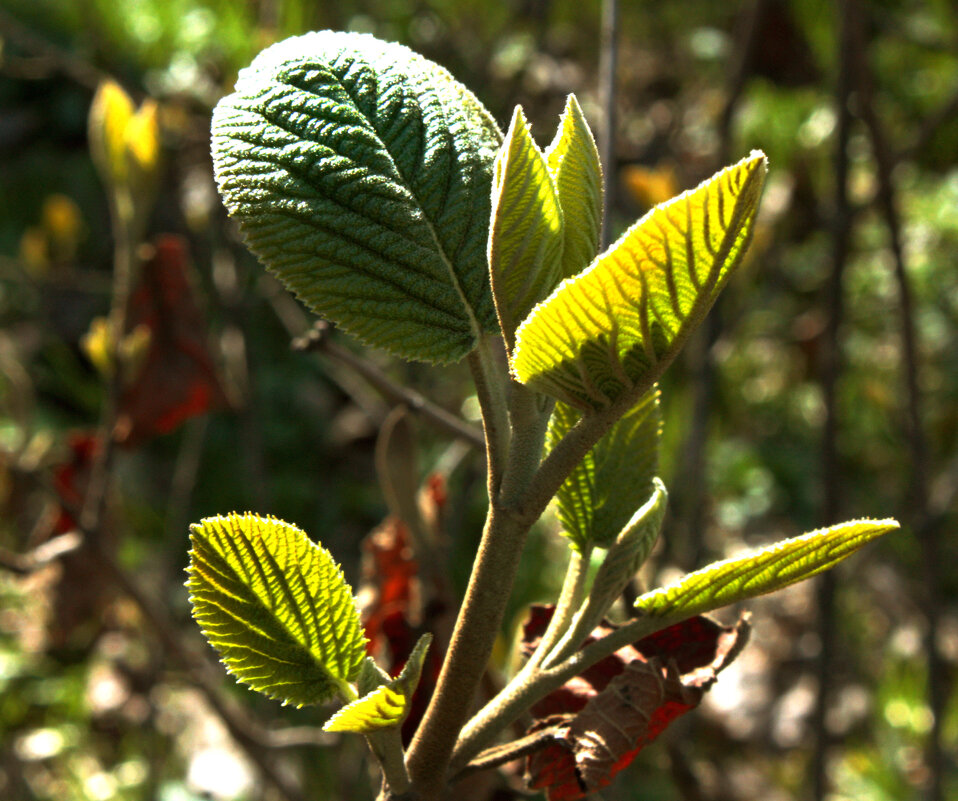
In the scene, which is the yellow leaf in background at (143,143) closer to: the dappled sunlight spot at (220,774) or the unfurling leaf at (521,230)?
the unfurling leaf at (521,230)

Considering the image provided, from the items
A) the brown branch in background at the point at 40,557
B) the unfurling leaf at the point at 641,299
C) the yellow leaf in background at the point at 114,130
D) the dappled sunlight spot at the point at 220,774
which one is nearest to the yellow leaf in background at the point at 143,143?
the yellow leaf in background at the point at 114,130

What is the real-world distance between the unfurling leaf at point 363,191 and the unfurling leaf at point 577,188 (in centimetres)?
3

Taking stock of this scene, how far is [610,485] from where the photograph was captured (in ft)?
1.19

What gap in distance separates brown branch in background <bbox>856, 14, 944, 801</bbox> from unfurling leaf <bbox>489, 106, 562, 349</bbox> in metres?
0.55

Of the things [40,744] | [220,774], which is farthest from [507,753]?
[220,774]

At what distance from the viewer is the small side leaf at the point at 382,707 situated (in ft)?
0.93

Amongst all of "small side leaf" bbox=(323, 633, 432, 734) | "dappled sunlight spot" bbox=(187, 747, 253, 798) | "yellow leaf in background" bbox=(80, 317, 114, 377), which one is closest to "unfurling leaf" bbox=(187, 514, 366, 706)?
"small side leaf" bbox=(323, 633, 432, 734)

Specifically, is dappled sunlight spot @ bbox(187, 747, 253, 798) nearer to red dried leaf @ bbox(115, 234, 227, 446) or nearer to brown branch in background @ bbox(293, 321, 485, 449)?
red dried leaf @ bbox(115, 234, 227, 446)

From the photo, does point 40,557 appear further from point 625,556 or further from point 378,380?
point 625,556

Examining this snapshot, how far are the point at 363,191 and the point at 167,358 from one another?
54 centimetres

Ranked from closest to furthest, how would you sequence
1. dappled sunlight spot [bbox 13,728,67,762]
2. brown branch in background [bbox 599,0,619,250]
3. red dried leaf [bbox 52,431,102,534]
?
1. brown branch in background [bbox 599,0,619,250]
2. red dried leaf [bbox 52,431,102,534]
3. dappled sunlight spot [bbox 13,728,67,762]

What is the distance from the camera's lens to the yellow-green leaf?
284mm

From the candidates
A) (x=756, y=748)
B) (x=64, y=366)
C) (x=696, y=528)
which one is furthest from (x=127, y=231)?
(x=756, y=748)

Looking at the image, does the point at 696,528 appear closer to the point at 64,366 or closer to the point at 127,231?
the point at 127,231
